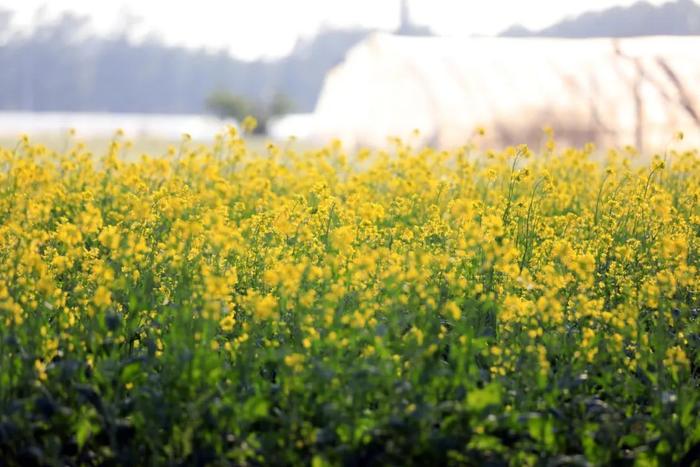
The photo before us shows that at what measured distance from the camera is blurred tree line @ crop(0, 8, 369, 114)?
78062mm

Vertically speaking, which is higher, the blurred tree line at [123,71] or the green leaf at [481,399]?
the blurred tree line at [123,71]

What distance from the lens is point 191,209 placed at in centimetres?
569

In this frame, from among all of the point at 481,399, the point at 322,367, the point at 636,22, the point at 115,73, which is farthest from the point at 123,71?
the point at 481,399

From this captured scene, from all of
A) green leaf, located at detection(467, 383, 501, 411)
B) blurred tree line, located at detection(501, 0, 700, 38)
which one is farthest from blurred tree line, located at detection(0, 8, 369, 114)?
green leaf, located at detection(467, 383, 501, 411)

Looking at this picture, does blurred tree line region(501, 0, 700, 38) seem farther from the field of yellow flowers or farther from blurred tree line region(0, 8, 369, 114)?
blurred tree line region(0, 8, 369, 114)

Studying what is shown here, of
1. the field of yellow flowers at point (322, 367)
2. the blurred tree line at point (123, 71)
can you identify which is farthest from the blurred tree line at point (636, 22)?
the blurred tree line at point (123, 71)

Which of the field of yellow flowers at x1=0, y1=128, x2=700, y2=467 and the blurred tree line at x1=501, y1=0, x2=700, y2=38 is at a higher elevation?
the blurred tree line at x1=501, y1=0, x2=700, y2=38

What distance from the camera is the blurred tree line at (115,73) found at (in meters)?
78.1

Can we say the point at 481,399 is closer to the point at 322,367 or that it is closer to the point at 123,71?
the point at 322,367

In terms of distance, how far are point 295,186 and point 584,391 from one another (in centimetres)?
390

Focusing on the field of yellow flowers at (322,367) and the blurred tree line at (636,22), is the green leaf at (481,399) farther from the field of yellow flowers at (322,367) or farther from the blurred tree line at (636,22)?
the blurred tree line at (636,22)

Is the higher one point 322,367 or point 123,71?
point 123,71

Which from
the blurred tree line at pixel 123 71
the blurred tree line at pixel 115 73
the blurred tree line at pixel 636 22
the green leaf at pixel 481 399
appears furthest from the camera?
the blurred tree line at pixel 115 73

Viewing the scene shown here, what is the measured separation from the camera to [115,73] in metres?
80.8
